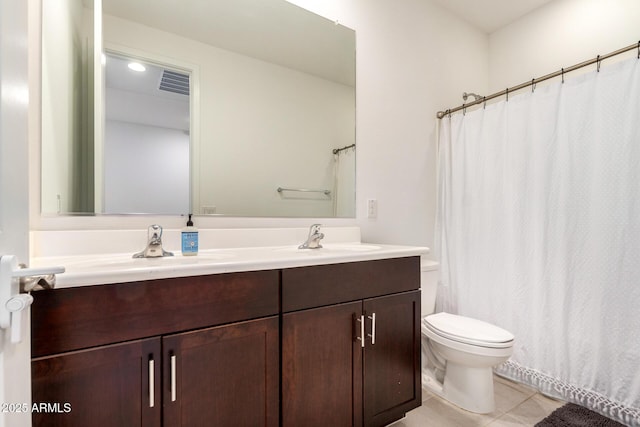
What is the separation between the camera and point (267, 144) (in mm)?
1635

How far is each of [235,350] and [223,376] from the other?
3.2 inches

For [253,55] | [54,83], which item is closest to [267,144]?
[253,55]

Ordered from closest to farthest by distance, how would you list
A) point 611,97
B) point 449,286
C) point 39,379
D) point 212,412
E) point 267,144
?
1. point 39,379
2. point 212,412
3. point 611,97
4. point 267,144
5. point 449,286

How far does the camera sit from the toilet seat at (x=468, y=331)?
59.0 inches

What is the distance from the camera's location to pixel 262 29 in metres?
1.62

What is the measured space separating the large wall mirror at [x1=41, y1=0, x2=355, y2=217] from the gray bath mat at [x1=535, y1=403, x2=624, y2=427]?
56.0 inches

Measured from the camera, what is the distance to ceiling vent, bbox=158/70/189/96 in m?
1.37

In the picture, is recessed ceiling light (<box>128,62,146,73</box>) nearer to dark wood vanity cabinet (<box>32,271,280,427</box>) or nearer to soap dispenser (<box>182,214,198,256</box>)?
soap dispenser (<box>182,214,198,256</box>)

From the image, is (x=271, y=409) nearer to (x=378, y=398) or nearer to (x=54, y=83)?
(x=378, y=398)

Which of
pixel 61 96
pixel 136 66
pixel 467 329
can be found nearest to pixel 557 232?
pixel 467 329

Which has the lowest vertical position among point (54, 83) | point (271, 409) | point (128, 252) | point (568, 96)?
point (271, 409)

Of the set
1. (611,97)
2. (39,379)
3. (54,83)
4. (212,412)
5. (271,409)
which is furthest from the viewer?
(611,97)

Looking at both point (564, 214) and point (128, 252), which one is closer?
point (128, 252)

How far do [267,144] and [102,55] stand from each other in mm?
768
